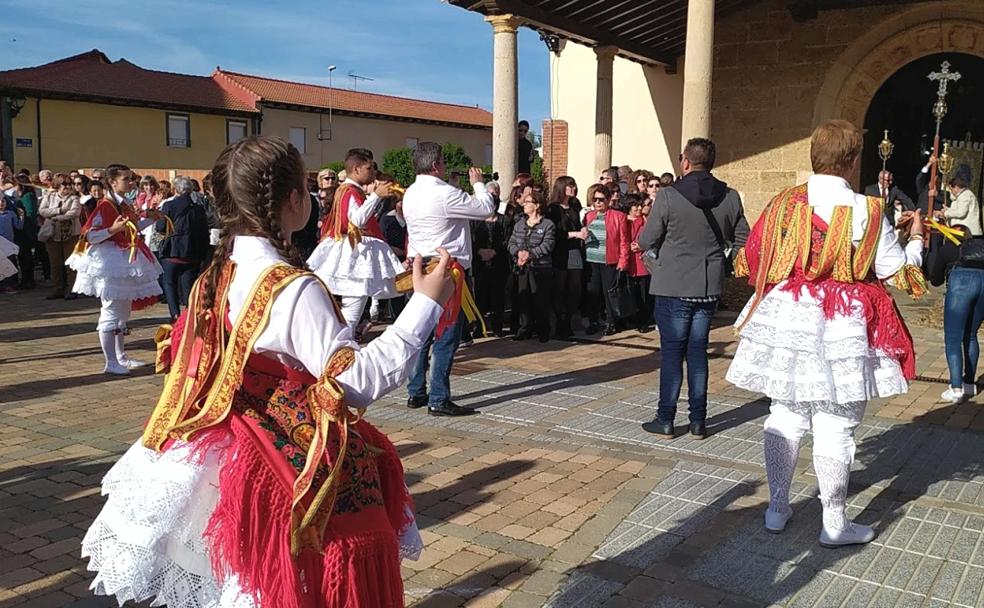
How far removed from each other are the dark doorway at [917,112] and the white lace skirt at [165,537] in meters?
15.9

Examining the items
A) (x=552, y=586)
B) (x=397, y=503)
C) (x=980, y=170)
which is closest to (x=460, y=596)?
(x=552, y=586)

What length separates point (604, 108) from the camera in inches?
611

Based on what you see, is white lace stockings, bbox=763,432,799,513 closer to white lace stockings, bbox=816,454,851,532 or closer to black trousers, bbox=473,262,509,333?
white lace stockings, bbox=816,454,851,532

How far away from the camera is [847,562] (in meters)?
3.91

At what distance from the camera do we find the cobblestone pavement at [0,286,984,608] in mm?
3668

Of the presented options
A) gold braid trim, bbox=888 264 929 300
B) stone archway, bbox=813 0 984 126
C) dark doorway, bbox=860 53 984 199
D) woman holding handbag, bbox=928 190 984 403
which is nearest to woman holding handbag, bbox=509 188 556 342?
Answer: woman holding handbag, bbox=928 190 984 403

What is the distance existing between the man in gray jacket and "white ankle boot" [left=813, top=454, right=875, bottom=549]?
1778 mm

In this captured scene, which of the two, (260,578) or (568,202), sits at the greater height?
(568,202)

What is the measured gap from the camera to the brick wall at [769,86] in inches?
595

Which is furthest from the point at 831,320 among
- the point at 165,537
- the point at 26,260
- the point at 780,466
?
the point at 26,260

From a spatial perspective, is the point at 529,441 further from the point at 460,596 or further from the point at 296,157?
the point at 296,157

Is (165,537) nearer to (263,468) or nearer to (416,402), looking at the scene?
(263,468)

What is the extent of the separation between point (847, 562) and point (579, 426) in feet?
8.03

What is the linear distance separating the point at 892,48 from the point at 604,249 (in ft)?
26.1
